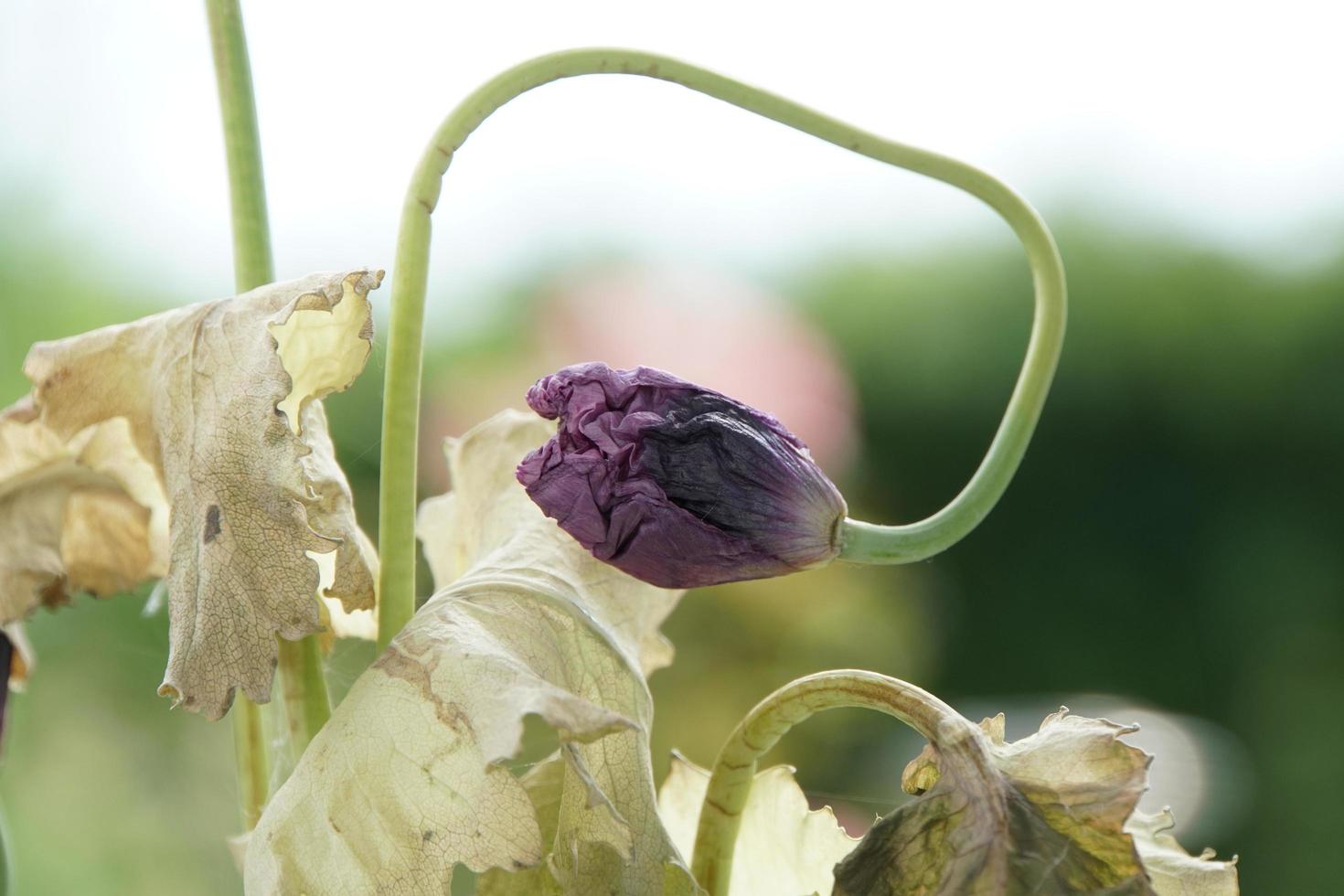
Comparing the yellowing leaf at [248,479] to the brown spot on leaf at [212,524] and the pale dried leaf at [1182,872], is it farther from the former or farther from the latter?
the pale dried leaf at [1182,872]

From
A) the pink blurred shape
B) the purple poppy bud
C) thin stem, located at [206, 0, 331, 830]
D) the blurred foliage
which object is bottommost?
the blurred foliage

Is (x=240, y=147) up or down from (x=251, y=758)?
up

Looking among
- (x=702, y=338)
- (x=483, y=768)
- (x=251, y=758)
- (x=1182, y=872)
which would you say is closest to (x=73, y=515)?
(x=251, y=758)

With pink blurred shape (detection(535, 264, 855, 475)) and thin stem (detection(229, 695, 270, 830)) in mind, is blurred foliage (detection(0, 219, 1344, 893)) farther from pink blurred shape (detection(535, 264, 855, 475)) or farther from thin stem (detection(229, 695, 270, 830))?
thin stem (detection(229, 695, 270, 830))

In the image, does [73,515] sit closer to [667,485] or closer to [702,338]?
[667,485]

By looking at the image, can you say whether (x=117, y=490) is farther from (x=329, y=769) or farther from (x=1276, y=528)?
(x=1276, y=528)

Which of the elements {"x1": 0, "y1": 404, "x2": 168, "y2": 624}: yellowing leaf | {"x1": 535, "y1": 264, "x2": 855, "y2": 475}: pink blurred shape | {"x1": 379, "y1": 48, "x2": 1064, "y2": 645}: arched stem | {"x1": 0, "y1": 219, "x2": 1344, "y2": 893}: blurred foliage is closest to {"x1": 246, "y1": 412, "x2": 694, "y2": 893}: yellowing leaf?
{"x1": 379, "y1": 48, "x2": 1064, "y2": 645}: arched stem
